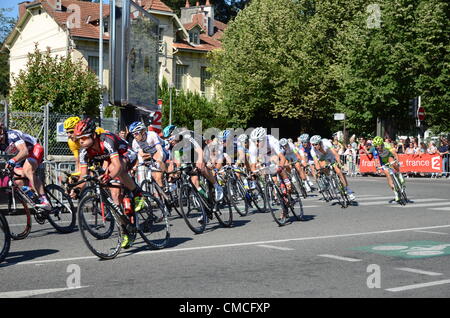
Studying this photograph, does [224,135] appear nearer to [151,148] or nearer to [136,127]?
[151,148]

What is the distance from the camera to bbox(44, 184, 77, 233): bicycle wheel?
1151 cm

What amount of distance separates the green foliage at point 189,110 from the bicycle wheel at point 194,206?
42.2 m

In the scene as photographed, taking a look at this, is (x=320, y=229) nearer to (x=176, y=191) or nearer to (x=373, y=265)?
(x=176, y=191)

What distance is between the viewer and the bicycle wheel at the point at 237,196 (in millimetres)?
13438

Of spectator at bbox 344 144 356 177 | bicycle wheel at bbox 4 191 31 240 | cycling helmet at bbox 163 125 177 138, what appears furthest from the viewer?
spectator at bbox 344 144 356 177

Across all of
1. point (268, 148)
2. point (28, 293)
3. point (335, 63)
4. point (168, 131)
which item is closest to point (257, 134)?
point (268, 148)

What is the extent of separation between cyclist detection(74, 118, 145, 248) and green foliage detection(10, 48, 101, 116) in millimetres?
18930

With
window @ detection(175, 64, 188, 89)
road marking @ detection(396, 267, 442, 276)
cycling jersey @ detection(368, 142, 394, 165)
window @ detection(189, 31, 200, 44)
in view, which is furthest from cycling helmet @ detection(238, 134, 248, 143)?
window @ detection(189, 31, 200, 44)

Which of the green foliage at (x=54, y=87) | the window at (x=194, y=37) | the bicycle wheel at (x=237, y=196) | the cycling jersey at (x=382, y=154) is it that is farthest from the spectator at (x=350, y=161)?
the window at (x=194, y=37)

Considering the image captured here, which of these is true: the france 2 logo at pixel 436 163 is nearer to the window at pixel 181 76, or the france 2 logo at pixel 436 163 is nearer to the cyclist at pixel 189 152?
the cyclist at pixel 189 152

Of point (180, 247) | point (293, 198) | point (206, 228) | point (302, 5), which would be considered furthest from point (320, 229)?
point (302, 5)

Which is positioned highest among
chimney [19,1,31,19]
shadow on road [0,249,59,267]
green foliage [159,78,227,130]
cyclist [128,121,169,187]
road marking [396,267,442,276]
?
chimney [19,1,31,19]

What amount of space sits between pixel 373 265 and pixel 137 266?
9.33 feet

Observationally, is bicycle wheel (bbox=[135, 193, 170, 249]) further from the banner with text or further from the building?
the building
